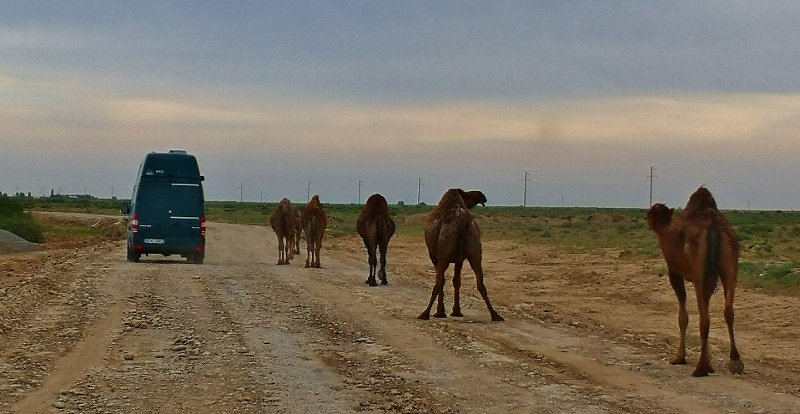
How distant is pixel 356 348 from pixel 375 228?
33.5 feet

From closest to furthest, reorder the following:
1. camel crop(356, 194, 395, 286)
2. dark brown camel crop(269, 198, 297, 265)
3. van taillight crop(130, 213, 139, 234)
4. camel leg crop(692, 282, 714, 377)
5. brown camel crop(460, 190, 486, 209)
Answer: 1. camel leg crop(692, 282, 714, 377)
2. brown camel crop(460, 190, 486, 209)
3. camel crop(356, 194, 395, 286)
4. van taillight crop(130, 213, 139, 234)
5. dark brown camel crop(269, 198, 297, 265)

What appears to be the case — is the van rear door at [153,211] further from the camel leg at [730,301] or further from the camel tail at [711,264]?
the camel leg at [730,301]

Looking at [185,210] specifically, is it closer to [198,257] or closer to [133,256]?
[198,257]

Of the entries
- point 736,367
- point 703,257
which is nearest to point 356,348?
point 703,257

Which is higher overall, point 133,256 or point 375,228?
point 375,228

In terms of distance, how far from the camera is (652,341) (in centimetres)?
1338

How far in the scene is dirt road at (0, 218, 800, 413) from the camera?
9023 mm

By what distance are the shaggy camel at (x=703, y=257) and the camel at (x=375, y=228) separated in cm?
1148

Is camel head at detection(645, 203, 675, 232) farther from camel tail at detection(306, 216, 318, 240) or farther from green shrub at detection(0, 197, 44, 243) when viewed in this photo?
green shrub at detection(0, 197, 44, 243)

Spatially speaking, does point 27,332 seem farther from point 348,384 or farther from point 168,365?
point 348,384

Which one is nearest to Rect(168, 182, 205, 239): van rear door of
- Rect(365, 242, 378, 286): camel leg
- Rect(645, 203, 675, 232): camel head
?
Rect(365, 242, 378, 286): camel leg

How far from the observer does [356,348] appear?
12.1 meters

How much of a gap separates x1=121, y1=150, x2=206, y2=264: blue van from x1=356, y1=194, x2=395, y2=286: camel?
7363mm

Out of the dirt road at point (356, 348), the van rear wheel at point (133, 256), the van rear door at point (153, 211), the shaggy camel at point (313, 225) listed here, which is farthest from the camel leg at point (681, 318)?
the van rear wheel at point (133, 256)
